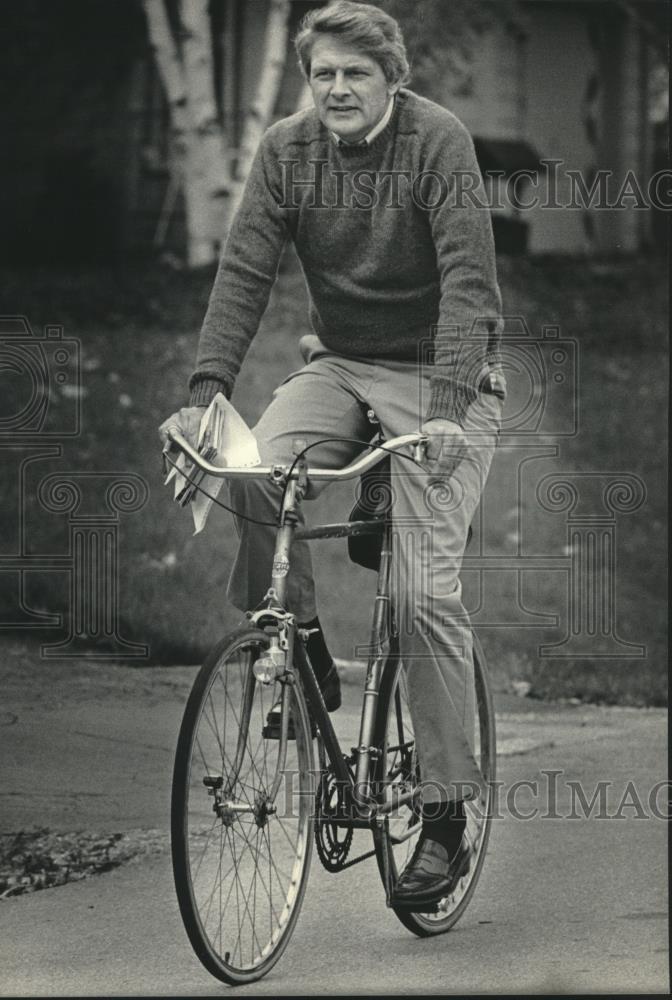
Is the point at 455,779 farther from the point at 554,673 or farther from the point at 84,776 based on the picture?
the point at 554,673

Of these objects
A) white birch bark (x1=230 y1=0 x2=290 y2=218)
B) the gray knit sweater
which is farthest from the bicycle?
white birch bark (x1=230 y1=0 x2=290 y2=218)

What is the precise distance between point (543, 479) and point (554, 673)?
0.73m

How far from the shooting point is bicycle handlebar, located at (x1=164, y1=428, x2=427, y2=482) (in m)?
3.36

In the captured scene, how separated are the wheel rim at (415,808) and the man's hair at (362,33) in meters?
1.29

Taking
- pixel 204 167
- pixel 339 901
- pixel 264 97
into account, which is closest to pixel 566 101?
pixel 264 97

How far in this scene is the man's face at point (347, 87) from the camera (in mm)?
3594

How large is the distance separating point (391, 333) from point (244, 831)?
1.12 meters

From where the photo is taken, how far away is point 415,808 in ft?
12.4

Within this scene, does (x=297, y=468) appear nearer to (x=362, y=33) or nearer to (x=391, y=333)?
(x=391, y=333)

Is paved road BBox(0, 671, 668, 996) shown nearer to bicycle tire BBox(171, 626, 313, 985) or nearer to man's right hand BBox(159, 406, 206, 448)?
bicycle tire BBox(171, 626, 313, 985)

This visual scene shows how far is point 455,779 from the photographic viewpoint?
12.0ft

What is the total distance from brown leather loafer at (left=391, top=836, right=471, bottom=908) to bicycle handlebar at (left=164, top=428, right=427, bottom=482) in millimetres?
856

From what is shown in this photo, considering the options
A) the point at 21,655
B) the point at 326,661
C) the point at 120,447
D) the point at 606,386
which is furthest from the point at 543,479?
the point at 326,661

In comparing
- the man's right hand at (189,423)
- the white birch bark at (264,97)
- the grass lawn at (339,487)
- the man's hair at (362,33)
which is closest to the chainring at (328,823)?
the man's right hand at (189,423)
